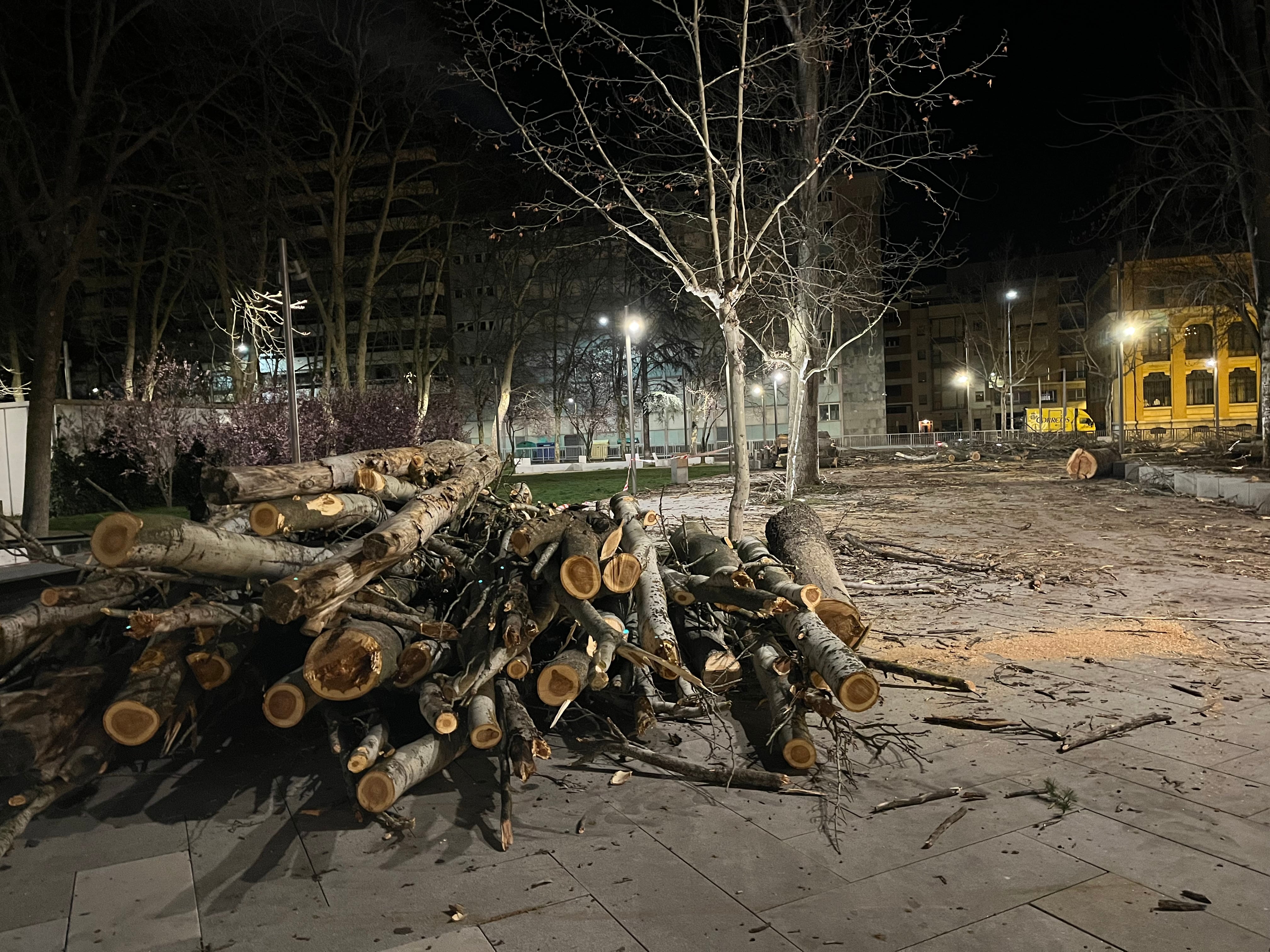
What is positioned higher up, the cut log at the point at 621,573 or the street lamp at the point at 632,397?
the street lamp at the point at 632,397

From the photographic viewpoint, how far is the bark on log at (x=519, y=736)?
4.59m

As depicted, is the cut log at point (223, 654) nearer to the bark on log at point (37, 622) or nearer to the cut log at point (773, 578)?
the bark on log at point (37, 622)

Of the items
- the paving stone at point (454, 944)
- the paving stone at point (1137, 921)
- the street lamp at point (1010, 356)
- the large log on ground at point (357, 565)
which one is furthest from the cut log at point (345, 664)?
the street lamp at point (1010, 356)

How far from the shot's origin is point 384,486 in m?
6.58

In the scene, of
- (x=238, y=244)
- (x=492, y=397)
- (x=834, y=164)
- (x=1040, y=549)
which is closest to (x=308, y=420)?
(x=238, y=244)

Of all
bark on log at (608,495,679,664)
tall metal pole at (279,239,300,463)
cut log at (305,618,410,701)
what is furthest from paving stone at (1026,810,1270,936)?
tall metal pole at (279,239,300,463)

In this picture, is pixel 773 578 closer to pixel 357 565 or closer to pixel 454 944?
pixel 357 565

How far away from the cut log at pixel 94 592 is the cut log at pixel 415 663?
5.12ft

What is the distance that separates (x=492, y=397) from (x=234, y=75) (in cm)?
4005

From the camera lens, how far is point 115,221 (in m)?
21.1

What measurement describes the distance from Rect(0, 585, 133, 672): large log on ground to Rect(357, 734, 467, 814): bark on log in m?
2.01

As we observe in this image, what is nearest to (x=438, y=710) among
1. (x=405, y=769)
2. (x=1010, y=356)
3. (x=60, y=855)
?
(x=405, y=769)

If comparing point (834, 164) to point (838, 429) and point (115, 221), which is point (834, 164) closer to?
point (115, 221)

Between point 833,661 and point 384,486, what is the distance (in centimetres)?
354
